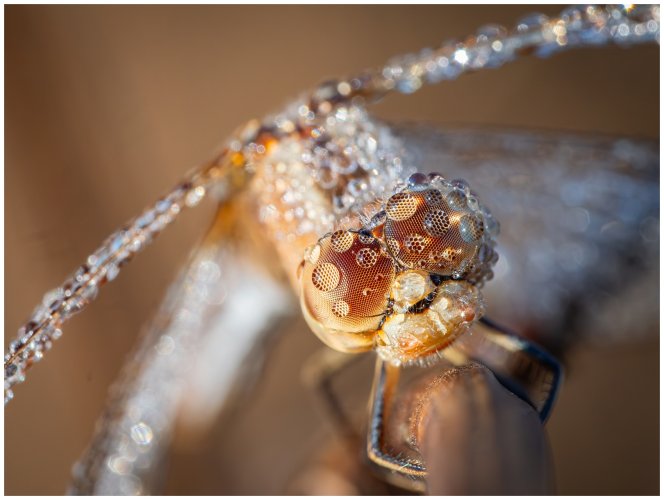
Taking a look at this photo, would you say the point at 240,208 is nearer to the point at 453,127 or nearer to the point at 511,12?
the point at 453,127

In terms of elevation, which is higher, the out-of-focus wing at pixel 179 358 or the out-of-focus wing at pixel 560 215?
the out-of-focus wing at pixel 560 215

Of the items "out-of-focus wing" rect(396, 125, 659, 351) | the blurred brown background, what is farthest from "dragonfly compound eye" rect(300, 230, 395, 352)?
the blurred brown background

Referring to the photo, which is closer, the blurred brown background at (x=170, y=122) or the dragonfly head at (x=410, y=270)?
the dragonfly head at (x=410, y=270)

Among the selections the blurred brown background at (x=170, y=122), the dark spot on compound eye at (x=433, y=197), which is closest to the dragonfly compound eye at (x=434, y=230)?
the dark spot on compound eye at (x=433, y=197)

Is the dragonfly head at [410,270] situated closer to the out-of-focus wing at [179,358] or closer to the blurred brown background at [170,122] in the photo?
the out-of-focus wing at [179,358]

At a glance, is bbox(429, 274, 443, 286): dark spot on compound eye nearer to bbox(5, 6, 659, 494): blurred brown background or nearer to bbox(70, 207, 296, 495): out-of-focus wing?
bbox(70, 207, 296, 495): out-of-focus wing

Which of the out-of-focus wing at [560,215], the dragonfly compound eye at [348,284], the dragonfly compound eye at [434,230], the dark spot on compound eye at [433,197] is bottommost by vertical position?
the dragonfly compound eye at [348,284]

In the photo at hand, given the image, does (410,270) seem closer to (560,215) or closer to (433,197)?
(433,197)
